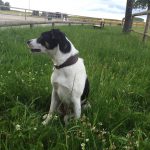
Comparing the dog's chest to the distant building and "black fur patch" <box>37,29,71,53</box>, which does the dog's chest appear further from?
the distant building

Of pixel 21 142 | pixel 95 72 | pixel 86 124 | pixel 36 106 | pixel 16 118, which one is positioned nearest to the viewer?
pixel 21 142

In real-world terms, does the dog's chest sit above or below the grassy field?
above

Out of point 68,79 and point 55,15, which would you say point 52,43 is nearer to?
point 68,79

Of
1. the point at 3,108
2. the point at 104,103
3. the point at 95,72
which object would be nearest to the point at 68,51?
the point at 104,103

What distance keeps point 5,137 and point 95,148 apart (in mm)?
672

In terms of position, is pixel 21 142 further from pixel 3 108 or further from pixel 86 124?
pixel 3 108

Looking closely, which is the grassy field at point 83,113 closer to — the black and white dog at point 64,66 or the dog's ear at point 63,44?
the black and white dog at point 64,66

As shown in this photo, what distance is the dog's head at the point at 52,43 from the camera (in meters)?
3.13

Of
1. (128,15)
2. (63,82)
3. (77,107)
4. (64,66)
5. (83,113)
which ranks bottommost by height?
(128,15)

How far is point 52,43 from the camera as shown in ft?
10.3

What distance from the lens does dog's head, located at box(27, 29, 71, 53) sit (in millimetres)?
3133

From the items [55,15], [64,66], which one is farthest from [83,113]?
[55,15]

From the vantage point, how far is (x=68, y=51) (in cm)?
315

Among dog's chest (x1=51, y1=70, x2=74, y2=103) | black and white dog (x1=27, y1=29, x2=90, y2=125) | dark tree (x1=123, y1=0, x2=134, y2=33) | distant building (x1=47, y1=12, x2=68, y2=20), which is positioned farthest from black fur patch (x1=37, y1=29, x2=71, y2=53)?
distant building (x1=47, y1=12, x2=68, y2=20)
